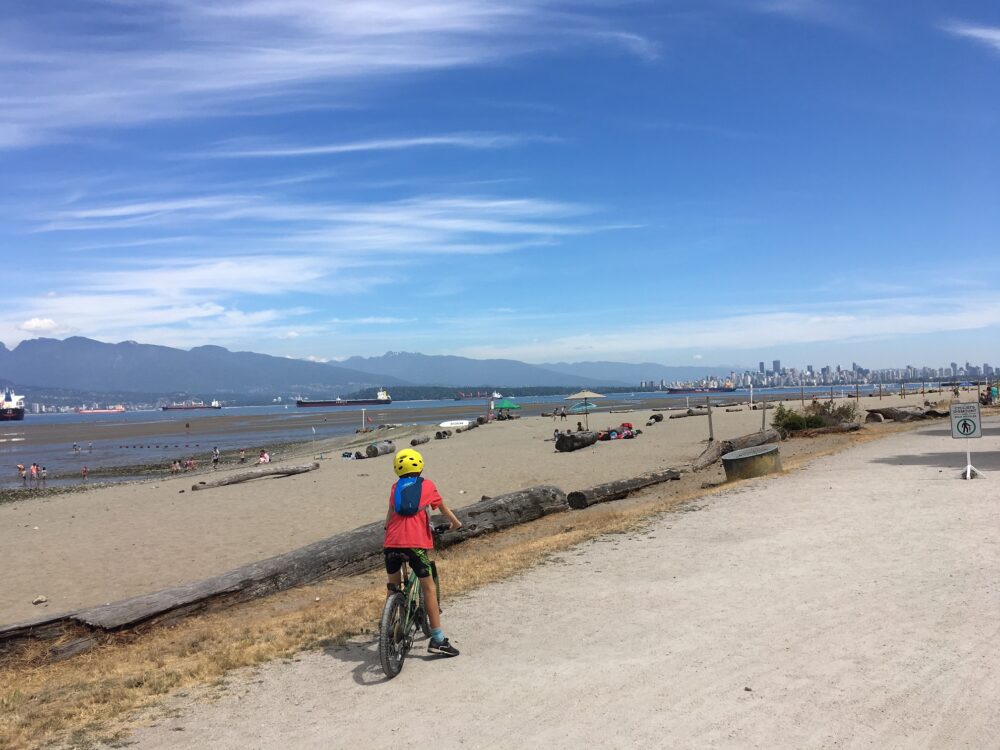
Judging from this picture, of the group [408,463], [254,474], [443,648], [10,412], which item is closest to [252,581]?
[443,648]

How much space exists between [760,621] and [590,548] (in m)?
3.57

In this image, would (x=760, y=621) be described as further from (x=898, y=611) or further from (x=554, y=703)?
(x=554, y=703)

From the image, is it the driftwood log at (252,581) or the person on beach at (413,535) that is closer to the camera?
the person on beach at (413,535)

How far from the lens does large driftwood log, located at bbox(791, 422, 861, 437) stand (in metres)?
26.1

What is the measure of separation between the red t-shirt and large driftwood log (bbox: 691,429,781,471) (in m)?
14.1

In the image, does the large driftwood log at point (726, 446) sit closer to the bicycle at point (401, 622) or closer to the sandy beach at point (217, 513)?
the sandy beach at point (217, 513)

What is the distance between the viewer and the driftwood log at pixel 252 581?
693cm

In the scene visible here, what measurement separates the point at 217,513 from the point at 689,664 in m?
14.7

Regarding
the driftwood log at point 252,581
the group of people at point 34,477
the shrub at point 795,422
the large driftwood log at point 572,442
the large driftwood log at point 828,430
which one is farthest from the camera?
the group of people at point 34,477

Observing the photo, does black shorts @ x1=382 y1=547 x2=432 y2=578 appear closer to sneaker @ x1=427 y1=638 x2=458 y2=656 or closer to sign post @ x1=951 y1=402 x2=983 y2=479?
sneaker @ x1=427 y1=638 x2=458 y2=656

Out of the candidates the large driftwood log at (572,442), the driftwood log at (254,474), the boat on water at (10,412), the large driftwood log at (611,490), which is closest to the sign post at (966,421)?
the large driftwood log at (611,490)

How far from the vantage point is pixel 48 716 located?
500 cm

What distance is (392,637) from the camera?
542 cm

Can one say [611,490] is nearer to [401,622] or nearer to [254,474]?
[401,622]
